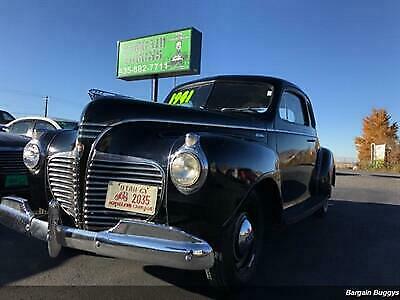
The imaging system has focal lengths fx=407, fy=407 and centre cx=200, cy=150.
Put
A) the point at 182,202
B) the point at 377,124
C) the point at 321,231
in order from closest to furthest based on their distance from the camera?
the point at 182,202 < the point at 321,231 < the point at 377,124

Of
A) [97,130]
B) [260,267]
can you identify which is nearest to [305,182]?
[260,267]

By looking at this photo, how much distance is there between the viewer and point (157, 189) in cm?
279

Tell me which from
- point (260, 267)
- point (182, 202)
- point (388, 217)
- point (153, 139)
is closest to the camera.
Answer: point (182, 202)

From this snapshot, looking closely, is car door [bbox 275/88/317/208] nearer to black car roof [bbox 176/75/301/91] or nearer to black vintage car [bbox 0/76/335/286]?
black car roof [bbox 176/75/301/91]

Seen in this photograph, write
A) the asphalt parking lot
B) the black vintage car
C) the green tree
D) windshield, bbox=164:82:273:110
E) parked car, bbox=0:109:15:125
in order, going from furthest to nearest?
the green tree, parked car, bbox=0:109:15:125, windshield, bbox=164:82:273:110, the asphalt parking lot, the black vintage car

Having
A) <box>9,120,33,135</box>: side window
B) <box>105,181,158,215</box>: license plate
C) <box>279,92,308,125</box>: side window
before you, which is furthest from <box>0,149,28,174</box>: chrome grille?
<box>9,120,33,135</box>: side window

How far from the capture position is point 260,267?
4.00m

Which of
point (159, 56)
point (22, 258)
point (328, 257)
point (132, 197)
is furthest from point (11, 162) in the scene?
point (159, 56)

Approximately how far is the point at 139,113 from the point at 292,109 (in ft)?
8.50

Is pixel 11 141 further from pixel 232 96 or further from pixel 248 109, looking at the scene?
pixel 248 109

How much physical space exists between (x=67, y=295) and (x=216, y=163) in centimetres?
159

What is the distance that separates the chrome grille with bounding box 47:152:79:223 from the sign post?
1745 centimetres

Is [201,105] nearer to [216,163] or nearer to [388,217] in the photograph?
[216,163]

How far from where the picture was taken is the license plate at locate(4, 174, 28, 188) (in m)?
4.70
